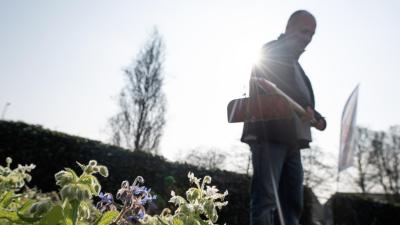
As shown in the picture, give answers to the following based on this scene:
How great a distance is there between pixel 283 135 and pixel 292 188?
38cm

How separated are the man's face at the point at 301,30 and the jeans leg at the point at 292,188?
85 centimetres

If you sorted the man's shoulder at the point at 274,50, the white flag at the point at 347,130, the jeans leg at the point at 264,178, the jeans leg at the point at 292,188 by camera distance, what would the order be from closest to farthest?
the jeans leg at the point at 264,178
the jeans leg at the point at 292,188
the man's shoulder at the point at 274,50
the white flag at the point at 347,130

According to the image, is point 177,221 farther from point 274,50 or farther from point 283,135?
point 274,50

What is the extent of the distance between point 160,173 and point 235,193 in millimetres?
1853

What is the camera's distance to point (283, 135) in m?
2.71

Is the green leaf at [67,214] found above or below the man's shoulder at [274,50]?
below

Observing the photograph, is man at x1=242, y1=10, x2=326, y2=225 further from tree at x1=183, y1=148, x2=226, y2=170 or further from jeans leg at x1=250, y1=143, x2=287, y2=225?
tree at x1=183, y1=148, x2=226, y2=170

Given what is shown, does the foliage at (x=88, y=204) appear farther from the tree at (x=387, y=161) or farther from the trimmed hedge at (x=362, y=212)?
the tree at (x=387, y=161)

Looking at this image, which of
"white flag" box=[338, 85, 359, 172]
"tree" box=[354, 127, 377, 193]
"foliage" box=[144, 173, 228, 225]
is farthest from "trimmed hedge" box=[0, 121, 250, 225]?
"tree" box=[354, 127, 377, 193]

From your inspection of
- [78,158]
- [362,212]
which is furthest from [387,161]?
[78,158]

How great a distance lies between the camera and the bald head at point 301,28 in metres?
2.99

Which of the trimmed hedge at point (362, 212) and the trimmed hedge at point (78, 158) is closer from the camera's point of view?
the trimmed hedge at point (78, 158)

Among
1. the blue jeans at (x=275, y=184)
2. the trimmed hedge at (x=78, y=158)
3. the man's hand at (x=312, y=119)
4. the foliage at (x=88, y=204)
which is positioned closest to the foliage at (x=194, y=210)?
the foliage at (x=88, y=204)

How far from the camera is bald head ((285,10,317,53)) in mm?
2988
